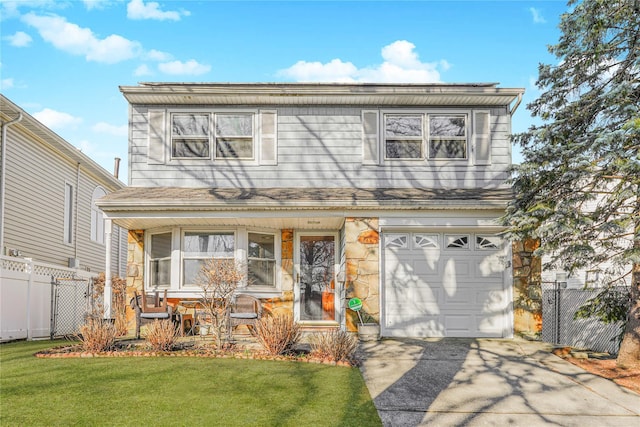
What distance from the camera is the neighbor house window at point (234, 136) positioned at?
38.2 ft

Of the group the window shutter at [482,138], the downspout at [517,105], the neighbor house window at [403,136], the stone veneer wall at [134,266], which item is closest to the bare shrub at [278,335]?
the stone veneer wall at [134,266]

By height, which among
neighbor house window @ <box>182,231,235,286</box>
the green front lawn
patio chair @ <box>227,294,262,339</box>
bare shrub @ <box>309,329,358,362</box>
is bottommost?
the green front lawn

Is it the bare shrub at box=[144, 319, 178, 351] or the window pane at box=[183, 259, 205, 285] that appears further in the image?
the window pane at box=[183, 259, 205, 285]

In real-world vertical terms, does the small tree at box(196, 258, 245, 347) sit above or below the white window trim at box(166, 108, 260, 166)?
below

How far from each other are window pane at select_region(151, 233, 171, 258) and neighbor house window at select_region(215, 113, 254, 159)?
6.99ft

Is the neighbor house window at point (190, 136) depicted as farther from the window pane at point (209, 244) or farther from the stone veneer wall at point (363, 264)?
the stone veneer wall at point (363, 264)

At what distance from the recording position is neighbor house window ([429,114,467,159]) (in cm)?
1169

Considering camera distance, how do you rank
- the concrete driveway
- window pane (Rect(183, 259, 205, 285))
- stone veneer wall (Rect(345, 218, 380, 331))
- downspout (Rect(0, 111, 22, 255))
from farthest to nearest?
downspout (Rect(0, 111, 22, 255)) < window pane (Rect(183, 259, 205, 285)) < stone veneer wall (Rect(345, 218, 380, 331)) < the concrete driveway

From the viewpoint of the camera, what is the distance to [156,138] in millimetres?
11578

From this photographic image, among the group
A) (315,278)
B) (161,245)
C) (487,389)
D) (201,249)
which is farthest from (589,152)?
(161,245)

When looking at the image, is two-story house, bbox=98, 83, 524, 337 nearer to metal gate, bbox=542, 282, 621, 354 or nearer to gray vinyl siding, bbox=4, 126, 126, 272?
metal gate, bbox=542, 282, 621, 354

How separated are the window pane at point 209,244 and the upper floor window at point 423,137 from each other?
157 inches

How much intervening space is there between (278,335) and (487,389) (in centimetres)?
303

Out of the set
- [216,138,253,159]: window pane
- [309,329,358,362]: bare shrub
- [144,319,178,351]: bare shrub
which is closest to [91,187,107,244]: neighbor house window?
[216,138,253,159]: window pane
